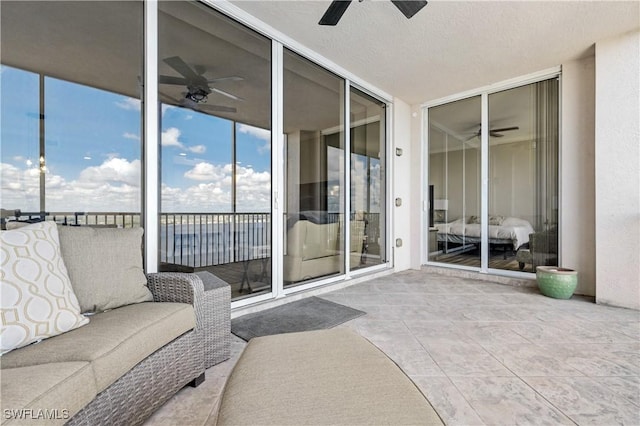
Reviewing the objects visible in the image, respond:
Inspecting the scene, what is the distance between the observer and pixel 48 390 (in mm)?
846

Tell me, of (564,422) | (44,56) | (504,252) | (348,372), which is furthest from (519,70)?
(44,56)

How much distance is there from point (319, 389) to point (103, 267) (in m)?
1.38

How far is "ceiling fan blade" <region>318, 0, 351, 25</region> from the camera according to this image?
→ 2149mm

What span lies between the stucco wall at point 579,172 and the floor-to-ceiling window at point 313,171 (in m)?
2.85

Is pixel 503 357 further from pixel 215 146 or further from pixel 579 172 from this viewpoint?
pixel 215 146

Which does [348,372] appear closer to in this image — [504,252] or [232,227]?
[232,227]

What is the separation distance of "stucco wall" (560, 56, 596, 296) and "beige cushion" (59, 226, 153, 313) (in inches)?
183

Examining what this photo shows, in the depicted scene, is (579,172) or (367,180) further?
(367,180)

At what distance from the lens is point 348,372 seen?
1005 mm

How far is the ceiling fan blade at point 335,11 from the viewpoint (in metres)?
2.15

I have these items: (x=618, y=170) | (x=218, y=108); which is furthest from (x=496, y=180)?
(x=218, y=108)

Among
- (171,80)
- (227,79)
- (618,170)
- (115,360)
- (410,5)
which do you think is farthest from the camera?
(227,79)

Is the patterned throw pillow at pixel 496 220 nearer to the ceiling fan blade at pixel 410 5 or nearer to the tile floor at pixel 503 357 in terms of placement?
the tile floor at pixel 503 357

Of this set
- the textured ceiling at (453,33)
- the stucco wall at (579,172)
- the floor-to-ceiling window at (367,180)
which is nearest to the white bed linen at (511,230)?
the stucco wall at (579,172)
